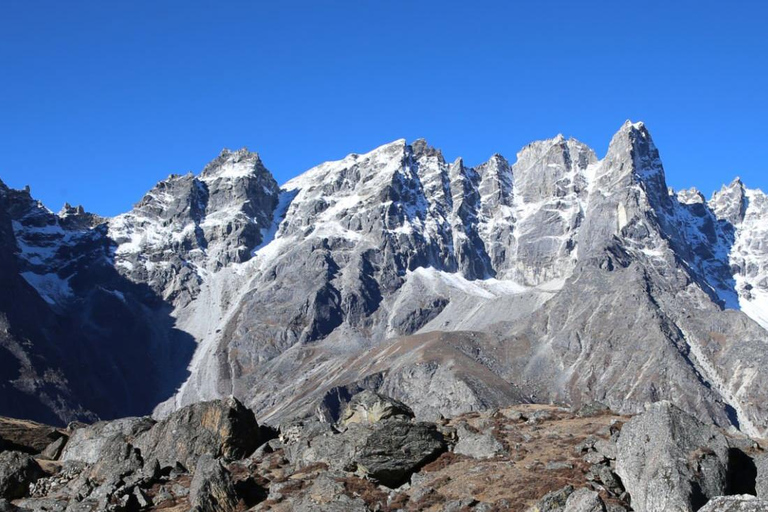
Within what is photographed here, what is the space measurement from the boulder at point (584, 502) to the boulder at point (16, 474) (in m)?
30.5

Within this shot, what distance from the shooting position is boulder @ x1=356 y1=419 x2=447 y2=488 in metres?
36.8

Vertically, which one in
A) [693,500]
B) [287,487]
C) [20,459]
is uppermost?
[20,459]

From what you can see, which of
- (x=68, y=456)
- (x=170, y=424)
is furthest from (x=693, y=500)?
(x=68, y=456)

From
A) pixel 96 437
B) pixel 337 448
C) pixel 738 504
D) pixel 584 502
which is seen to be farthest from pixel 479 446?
pixel 96 437

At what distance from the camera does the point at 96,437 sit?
49719 mm

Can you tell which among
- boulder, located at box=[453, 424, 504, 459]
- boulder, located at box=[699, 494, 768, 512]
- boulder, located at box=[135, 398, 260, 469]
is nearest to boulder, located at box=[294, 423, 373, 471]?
boulder, located at box=[453, 424, 504, 459]

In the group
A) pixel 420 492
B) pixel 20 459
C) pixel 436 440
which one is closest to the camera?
pixel 420 492

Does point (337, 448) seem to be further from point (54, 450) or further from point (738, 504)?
point (738, 504)

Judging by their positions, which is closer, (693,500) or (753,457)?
(693,500)

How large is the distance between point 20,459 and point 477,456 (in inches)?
1024

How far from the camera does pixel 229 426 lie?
153 ft

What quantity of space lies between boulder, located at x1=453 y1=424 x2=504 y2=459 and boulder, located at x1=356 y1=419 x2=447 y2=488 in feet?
3.29

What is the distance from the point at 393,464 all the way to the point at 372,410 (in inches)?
426

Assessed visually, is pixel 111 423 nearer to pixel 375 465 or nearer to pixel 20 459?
pixel 20 459
